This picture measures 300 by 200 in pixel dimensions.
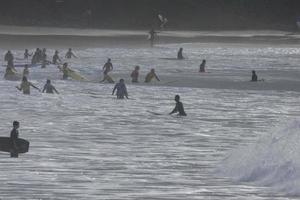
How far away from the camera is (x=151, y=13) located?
9725cm

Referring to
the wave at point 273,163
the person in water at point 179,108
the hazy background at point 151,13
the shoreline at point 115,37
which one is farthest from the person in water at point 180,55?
the wave at point 273,163

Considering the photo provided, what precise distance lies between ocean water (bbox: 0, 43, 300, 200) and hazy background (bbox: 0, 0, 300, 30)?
4281 cm

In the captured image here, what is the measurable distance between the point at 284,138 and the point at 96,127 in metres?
10.3

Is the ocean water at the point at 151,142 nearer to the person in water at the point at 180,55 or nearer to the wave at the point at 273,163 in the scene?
the wave at the point at 273,163

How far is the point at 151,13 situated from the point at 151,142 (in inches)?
2855

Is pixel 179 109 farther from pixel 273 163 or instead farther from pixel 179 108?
pixel 273 163

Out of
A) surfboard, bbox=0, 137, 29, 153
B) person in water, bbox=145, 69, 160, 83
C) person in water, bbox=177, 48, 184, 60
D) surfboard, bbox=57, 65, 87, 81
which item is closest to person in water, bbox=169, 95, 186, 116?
surfboard, bbox=0, 137, 29, 153

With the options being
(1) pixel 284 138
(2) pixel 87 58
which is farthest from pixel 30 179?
(2) pixel 87 58

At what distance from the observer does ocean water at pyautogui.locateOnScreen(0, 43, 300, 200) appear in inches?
706

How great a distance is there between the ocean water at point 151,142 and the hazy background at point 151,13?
1685 inches

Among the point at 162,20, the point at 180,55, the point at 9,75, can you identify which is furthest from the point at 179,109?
the point at 162,20

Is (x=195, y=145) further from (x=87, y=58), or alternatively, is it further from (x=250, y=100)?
(x=87, y=58)

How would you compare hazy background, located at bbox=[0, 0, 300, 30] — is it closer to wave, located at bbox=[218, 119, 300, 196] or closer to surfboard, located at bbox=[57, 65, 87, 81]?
surfboard, located at bbox=[57, 65, 87, 81]

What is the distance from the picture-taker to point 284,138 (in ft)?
64.1
